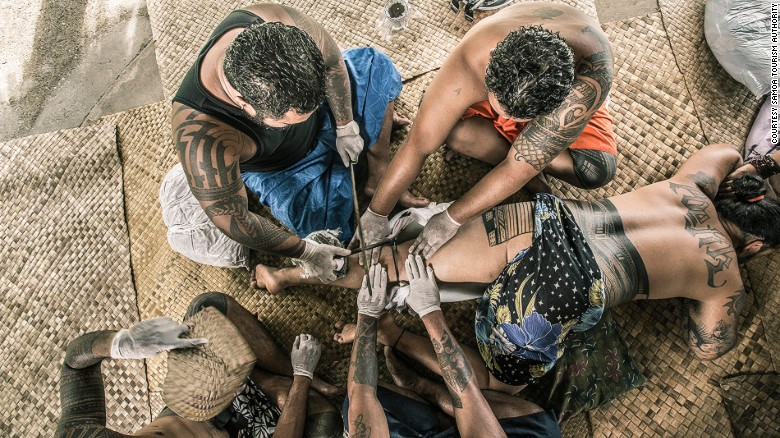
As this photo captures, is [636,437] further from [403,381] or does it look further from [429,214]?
[429,214]

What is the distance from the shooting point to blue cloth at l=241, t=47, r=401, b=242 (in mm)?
1807

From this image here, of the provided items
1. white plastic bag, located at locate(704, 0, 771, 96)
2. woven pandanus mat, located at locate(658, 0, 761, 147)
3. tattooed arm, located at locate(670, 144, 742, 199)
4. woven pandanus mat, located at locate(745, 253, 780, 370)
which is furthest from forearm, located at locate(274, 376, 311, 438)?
white plastic bag, located at locate(704, 0, 771, 96)

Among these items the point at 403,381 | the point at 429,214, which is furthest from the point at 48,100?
the point at 403,381

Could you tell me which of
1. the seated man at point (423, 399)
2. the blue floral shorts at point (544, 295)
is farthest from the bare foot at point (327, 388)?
the blue floral shorts at point (544, 295)

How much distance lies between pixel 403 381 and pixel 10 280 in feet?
6.03

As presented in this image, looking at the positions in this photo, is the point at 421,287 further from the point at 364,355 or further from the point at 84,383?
the point at 84,383

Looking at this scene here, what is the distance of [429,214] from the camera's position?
1775 mm

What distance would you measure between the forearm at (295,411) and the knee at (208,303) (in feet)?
1.31

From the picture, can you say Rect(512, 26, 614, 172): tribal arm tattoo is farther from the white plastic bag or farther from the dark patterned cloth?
the dark patterned cloth

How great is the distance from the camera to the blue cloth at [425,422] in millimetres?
1585

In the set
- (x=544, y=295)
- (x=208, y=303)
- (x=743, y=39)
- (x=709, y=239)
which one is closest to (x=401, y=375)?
(x=544, y=295)

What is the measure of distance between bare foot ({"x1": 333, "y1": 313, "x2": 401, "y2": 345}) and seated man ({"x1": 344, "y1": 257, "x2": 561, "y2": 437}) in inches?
5.3

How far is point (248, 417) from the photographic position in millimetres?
1667

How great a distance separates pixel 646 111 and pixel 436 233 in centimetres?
122
